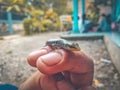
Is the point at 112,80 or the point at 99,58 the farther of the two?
the point at 99,58

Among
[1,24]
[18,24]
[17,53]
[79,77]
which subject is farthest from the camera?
[18,24]

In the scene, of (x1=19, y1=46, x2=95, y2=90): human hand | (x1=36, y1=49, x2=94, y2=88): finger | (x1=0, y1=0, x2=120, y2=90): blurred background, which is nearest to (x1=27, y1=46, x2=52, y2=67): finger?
(x1=19, y1=46, x2=95, y2=90): human hand

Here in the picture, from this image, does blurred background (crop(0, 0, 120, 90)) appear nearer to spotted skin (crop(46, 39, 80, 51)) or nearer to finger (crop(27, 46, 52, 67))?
finger (crop(27, 46, 52, 67))

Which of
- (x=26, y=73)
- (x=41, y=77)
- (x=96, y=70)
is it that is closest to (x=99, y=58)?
(x=96, y=70)

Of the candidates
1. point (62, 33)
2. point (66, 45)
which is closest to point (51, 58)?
point (66, 45)

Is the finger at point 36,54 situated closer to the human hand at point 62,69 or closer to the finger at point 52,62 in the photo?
the human hand at point 62,69

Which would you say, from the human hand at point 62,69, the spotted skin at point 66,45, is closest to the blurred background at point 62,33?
the human hand at point 62,69

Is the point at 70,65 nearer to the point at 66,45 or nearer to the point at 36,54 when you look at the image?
the point at 66,45

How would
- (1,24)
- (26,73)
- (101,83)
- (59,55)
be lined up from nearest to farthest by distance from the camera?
(59,55), (101,83), (26,73), (1,24)

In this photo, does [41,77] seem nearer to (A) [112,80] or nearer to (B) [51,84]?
(B) [51,84]
